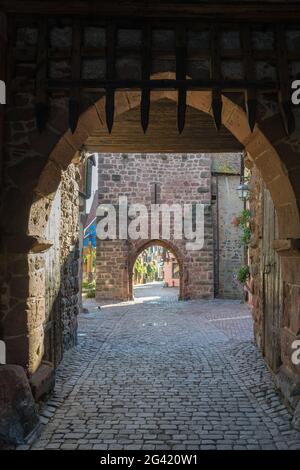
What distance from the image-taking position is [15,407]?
126 inches

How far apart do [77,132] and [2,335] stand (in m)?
1.89

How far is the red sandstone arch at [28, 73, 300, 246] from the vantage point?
11.7 feet

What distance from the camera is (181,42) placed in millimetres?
3576

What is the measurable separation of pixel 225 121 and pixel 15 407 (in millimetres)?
3074

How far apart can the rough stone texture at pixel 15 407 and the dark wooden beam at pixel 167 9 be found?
3001mm

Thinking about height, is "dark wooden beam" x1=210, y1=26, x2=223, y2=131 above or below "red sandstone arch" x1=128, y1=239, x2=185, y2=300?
above

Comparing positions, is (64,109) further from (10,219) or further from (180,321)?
(180,321)

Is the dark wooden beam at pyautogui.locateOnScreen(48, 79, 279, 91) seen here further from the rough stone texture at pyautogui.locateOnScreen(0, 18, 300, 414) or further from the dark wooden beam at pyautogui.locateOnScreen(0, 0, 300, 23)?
the dark wooden beam at pyautogui.locateOnScreen(0, 0, 300, 23)

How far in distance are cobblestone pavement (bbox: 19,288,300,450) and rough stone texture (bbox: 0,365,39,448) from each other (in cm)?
15

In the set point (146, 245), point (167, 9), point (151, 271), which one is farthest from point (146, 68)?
point (151, 271)

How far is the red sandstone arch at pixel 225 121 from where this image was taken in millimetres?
3562

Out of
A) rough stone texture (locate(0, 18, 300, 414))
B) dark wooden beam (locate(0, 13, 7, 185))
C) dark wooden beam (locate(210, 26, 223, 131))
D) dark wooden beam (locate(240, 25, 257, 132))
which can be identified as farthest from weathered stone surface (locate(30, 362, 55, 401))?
dark wooden beam (locate(240, 25, 257, 132))

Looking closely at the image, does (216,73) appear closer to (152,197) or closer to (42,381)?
(42,381)

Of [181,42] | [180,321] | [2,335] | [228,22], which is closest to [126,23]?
[181,42]
